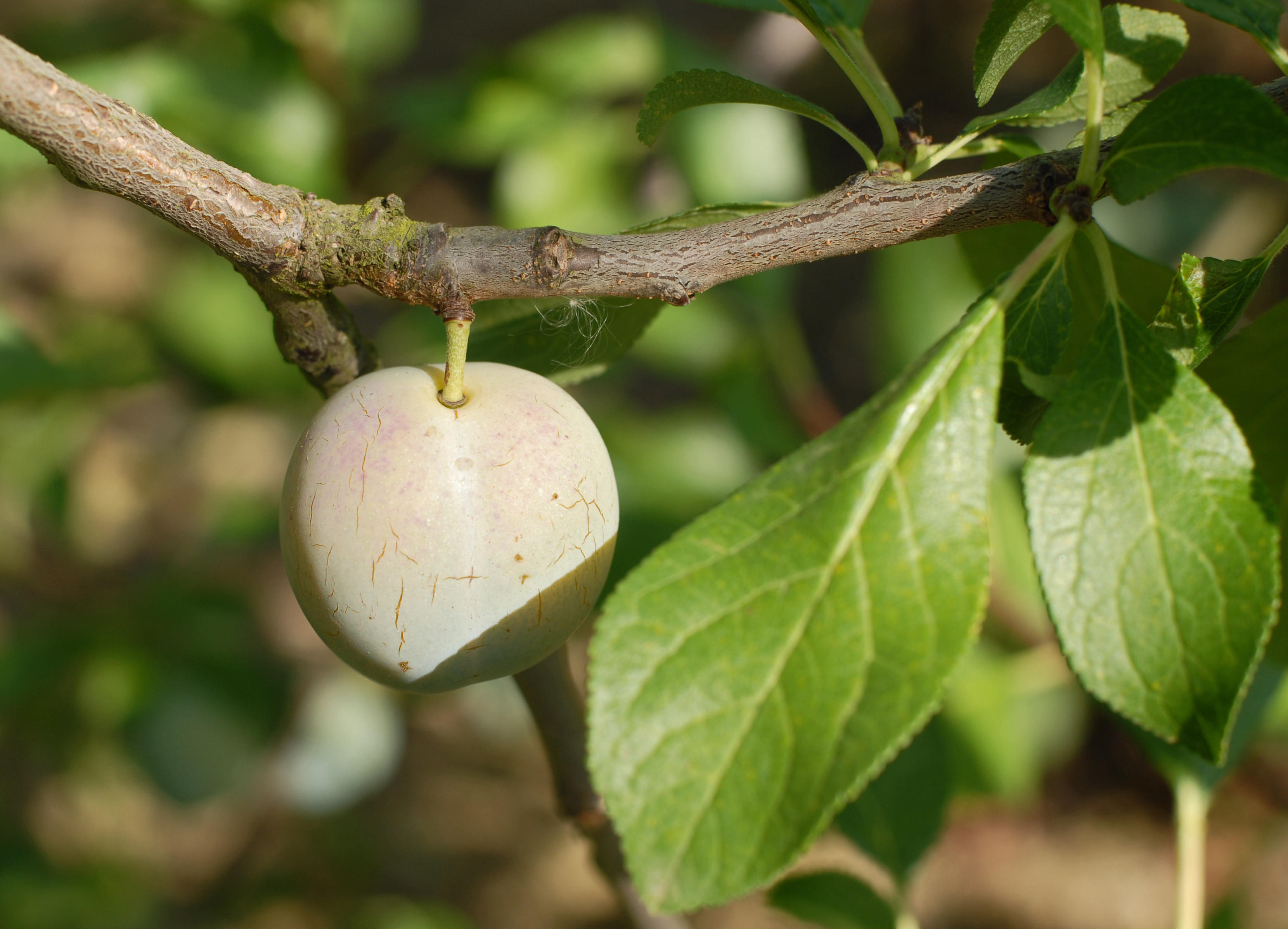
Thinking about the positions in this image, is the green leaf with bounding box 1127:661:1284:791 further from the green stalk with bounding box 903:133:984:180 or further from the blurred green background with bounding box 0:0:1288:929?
the green stalk with bounding box 903:133:984:180

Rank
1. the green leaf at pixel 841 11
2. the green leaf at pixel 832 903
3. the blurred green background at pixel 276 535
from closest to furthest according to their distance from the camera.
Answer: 1. the green leaf at pixel 841 11
2. the green leaf at pixel 832 903
3. the blurred green background at pixel 276 535

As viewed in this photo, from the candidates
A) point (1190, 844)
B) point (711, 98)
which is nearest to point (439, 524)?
point (711, 98)

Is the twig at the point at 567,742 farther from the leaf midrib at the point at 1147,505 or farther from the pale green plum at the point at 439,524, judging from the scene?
the leaf midrib at the point at 1147,505

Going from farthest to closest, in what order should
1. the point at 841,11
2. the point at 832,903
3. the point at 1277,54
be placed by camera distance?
the point at 832,903
the point at 841,11
the point at 1277,54

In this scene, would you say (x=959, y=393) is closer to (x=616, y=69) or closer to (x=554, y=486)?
(x=554, y=486)

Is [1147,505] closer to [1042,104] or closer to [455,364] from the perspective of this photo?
[1042,104]

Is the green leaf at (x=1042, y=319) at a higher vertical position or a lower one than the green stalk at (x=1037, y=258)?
lower

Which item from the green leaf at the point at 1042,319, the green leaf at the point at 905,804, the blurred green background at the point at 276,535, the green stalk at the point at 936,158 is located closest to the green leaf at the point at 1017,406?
the green leaf at the point at 1042,319
